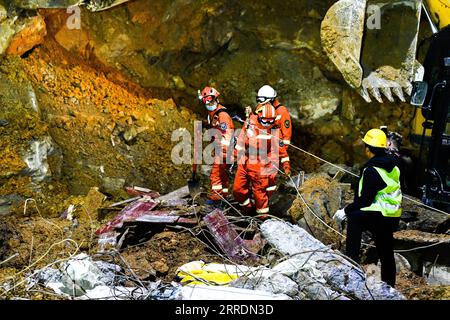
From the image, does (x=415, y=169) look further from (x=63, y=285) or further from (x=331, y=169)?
(x=63, y=285)

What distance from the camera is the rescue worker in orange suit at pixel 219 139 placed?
7.63 metres

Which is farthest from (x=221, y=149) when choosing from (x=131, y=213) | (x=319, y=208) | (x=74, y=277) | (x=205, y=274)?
(x=74, y=277)

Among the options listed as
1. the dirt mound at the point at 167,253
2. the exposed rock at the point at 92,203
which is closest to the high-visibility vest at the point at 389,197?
the dirt mound at the point at 167,253

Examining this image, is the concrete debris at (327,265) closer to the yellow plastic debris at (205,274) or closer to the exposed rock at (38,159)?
the yellow plastic debris at (205,274)

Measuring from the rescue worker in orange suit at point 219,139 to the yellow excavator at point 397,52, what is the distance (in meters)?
1.78

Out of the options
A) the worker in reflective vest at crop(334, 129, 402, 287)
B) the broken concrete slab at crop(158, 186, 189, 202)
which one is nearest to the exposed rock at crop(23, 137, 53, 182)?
the broken concrete slab at crop(158, 186, 189, 202)

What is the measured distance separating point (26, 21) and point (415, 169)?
6498mm

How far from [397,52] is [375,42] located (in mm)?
351

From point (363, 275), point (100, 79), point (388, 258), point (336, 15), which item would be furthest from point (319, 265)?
point (100, 79)

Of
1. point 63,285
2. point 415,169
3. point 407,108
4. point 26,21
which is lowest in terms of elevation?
point 63,285

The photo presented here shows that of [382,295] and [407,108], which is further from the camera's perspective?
[407,108]

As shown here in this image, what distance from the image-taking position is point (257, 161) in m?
7.33
